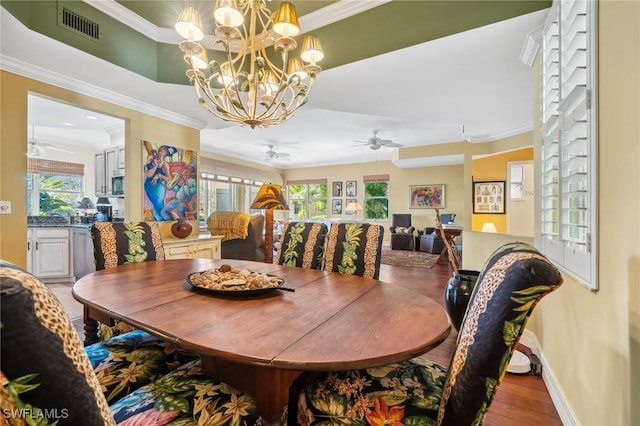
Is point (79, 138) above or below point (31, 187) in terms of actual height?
above

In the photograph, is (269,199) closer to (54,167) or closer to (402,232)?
(54,167)

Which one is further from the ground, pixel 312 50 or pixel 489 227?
pixel 312 50

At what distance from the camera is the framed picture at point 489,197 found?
19.4ft

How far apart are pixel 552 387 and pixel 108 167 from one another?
6.17 metres

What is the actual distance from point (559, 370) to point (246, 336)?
1903mm

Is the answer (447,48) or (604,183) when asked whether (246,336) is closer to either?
(604,183)

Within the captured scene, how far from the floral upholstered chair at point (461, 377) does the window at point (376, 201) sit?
A: 27.3 feet

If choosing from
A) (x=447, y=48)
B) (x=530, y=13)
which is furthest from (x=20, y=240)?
(x=530, y=13)

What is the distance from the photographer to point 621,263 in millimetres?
1109

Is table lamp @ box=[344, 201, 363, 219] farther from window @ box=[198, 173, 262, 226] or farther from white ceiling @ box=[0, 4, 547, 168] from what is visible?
white ceiling @ box=[0, 4, 547, 168]

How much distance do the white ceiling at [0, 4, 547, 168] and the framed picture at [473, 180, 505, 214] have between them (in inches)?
46.8

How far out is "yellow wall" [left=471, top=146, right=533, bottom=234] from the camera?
19.0 feet

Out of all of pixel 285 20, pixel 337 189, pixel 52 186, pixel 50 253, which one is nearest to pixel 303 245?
pixel 285 20

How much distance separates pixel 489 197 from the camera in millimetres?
6004
